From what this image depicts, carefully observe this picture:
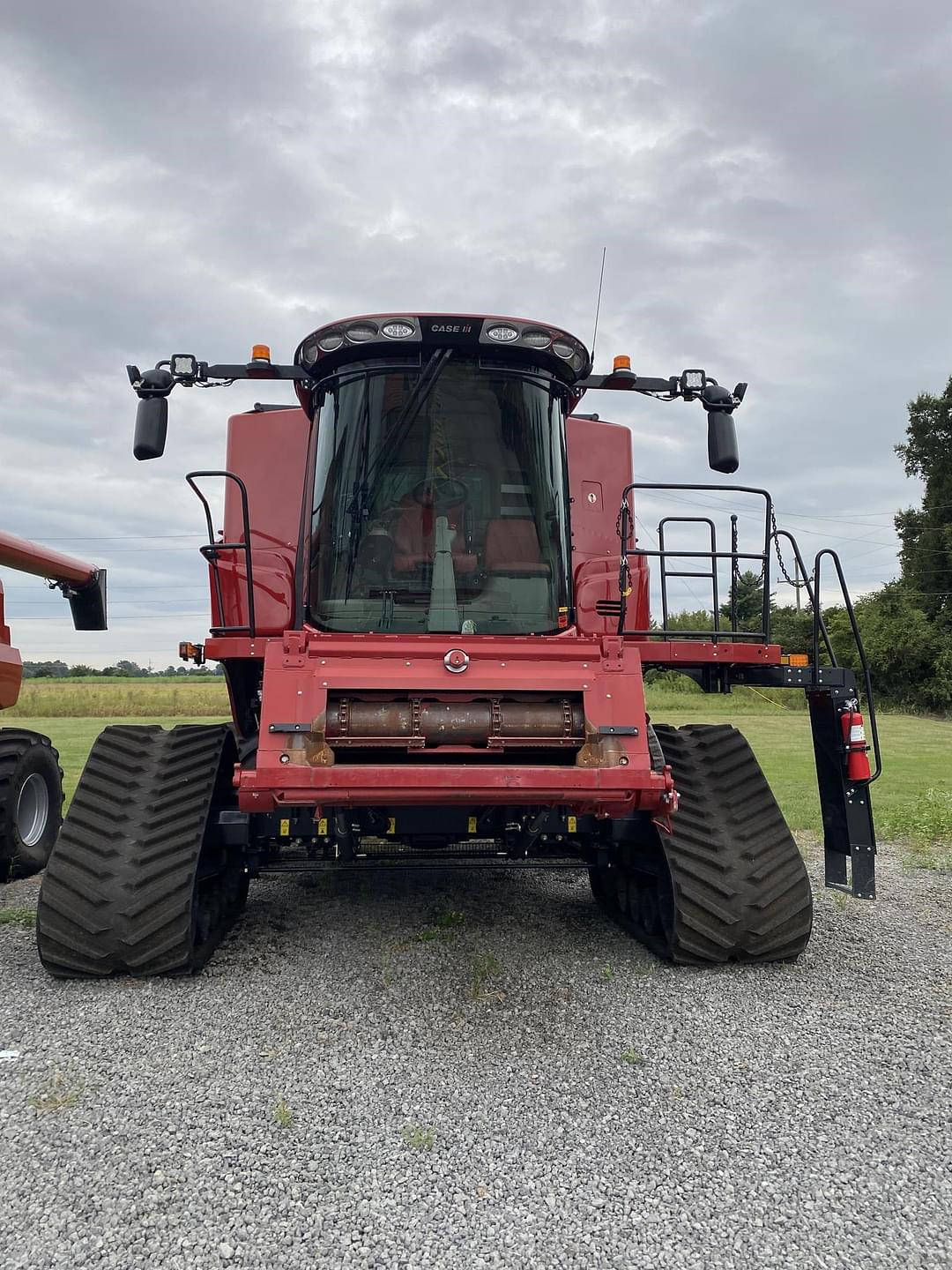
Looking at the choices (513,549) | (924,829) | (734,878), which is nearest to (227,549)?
(513,549)

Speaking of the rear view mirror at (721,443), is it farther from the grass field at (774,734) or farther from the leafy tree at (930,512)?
the leafy tree at (930,512)

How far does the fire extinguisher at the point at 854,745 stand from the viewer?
4.83 m

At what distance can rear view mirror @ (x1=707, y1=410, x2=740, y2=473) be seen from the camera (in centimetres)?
545

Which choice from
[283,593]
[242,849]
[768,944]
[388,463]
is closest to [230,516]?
[283,593]

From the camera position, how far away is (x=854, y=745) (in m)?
4.89

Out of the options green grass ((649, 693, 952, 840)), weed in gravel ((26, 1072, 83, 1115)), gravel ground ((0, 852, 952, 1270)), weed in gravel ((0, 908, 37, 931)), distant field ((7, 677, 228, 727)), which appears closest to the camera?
gravel ground ((0, 852, 952, 1270))

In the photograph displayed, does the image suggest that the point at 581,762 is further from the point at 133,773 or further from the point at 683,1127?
the point at 133,773

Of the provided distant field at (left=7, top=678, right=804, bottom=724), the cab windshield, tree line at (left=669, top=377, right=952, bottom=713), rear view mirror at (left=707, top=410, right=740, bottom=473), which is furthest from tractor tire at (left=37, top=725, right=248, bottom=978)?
tree line at (left=669, top=377, right=952, bottom=713)

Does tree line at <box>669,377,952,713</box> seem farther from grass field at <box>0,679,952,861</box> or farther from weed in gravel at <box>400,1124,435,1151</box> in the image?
weed in gravel at <box>400,1124,435,1151</box>

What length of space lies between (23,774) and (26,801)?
12.9 inches

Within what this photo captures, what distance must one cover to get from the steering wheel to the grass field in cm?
599

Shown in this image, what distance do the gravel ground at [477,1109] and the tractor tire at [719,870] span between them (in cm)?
18

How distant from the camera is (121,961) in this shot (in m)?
4.38

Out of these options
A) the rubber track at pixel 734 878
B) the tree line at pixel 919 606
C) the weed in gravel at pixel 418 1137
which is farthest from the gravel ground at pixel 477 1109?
the tree line at pixel 919 606
